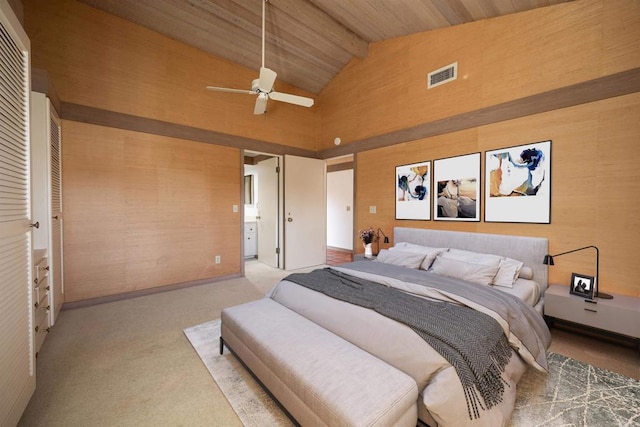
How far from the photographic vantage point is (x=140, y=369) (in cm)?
209

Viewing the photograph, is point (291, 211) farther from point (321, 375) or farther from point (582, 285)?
point (582, 285)

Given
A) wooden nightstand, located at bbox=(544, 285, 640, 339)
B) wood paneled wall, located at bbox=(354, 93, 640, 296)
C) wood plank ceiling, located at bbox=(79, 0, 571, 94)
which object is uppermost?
wood plank ceiling, located at bbox=(79, 0, 571, 94)

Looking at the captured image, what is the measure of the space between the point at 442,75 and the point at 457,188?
5.36ft

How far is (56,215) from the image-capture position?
2.88 metres

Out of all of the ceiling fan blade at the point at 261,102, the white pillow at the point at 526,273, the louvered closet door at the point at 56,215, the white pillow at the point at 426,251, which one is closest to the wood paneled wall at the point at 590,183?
the white pillow at the point at 526,273

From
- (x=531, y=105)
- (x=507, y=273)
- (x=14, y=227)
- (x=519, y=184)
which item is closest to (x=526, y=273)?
(x=507, y=273)

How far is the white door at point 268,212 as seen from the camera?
539 cm

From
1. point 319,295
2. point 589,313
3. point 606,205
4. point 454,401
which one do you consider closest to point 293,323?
point 319,295

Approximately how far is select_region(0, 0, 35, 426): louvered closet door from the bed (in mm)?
1669

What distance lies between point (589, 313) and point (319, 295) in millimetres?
2402

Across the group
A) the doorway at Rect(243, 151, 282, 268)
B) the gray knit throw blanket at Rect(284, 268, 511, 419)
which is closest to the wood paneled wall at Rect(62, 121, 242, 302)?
the doorway at Rect(243, 151, 282, 268)

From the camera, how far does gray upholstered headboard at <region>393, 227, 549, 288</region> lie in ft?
9.36

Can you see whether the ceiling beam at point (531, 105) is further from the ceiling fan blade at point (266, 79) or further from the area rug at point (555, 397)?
the area rug at point (555, 397)

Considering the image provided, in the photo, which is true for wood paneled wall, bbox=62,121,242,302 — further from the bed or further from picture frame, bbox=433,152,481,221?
picture frame, bbox=433,152,481,221
